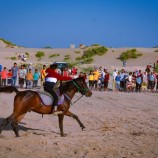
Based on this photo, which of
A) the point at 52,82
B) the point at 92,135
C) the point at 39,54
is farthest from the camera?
the point at 39,54

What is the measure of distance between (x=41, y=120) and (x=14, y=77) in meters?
15.1

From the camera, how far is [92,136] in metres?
12.9

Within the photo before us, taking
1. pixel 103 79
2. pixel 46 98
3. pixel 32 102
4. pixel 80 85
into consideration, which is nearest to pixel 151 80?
pixel 103 79

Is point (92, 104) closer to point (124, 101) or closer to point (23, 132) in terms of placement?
point (124, 101)

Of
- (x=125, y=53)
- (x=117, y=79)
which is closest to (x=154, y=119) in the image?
(x=117, y=79)

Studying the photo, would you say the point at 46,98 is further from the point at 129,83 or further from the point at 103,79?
the point at 103,79

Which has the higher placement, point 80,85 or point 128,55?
point 128,55

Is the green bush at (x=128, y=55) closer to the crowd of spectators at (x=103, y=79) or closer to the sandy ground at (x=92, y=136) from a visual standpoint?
the crowd of spectators at (x=103, y=79)

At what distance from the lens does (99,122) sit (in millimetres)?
15828

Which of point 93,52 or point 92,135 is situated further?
point 93,52

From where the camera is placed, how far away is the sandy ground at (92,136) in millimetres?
10484

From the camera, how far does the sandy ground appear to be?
1048 centimetres

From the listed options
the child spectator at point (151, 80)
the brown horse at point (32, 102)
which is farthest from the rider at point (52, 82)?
the child spectator at point (151, 80)

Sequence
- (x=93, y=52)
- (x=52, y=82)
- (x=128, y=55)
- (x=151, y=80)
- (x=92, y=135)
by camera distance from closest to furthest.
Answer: (x=92, y=135) < (x=52, y=82) < (x=151, y=80) < (x=128, y=55) < (x=93, y=52)
